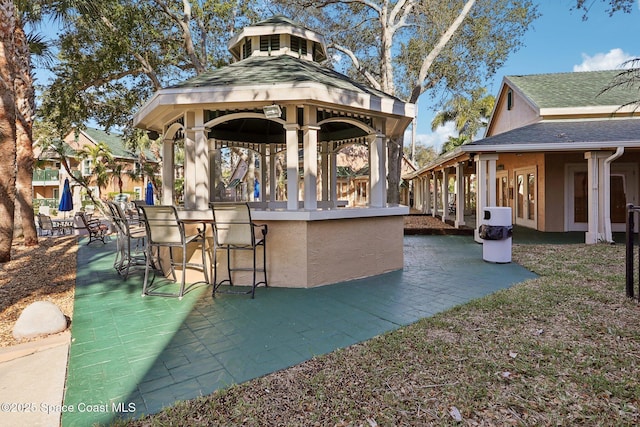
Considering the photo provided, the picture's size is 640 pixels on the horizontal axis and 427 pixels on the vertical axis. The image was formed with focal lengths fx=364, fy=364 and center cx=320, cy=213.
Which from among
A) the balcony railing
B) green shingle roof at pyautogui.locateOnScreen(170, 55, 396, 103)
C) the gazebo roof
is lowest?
the gazebo roof

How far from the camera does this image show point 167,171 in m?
6.91

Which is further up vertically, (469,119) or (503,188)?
(469,119)

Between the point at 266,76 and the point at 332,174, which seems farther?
the point at 332,174

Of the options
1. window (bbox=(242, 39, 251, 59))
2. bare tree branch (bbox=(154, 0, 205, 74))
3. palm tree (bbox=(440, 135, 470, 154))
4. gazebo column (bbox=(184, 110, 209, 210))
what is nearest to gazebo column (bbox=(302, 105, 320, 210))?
gazebo column (bbox=(184, 110, 209, 210))

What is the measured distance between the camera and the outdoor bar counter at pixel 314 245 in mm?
5312

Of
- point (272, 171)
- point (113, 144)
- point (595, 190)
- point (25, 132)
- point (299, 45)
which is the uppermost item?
point (113, 144)

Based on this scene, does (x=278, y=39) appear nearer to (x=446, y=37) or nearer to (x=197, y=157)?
(x=197, y=157)

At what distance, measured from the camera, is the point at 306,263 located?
5355 mm

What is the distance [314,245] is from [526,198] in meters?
12.4

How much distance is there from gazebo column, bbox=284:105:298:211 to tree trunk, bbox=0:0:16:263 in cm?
544

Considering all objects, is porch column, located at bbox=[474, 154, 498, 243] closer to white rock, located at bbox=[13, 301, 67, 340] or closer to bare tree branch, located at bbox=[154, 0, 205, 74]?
white rock, located at bbox=[13, 301, 67, 340]

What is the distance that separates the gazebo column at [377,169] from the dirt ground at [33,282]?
4769 millimetres

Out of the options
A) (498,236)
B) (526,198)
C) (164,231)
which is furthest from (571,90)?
(164,231)

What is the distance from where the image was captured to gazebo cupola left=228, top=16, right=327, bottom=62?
7410mm
